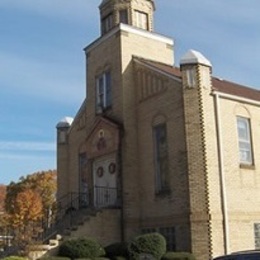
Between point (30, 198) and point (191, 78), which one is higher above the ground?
point (191, 78)

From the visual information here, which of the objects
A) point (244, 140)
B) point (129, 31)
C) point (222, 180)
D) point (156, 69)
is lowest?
point (222, 180)

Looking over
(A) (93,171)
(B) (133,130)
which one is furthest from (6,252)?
(B) (133,130)

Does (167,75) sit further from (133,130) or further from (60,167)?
(60,167)

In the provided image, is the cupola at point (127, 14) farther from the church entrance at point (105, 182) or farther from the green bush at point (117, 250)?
the green bush at point (117, 250)

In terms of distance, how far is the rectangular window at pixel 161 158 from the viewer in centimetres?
2361

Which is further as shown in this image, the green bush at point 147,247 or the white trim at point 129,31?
the white trim at point 129,31

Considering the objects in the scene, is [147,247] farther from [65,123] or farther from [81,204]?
[65,123]

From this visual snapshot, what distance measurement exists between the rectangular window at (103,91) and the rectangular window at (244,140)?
7.05m

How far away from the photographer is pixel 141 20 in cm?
2933

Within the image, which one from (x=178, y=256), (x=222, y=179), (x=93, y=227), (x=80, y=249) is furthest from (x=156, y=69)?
(x=80, y=249)

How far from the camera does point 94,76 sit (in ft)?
94.4

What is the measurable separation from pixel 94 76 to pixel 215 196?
426 inches

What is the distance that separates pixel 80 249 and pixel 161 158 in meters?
6.00

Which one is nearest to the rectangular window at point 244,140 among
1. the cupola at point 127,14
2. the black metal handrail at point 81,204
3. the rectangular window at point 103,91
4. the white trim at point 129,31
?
the black metal handrail at point 81,204
